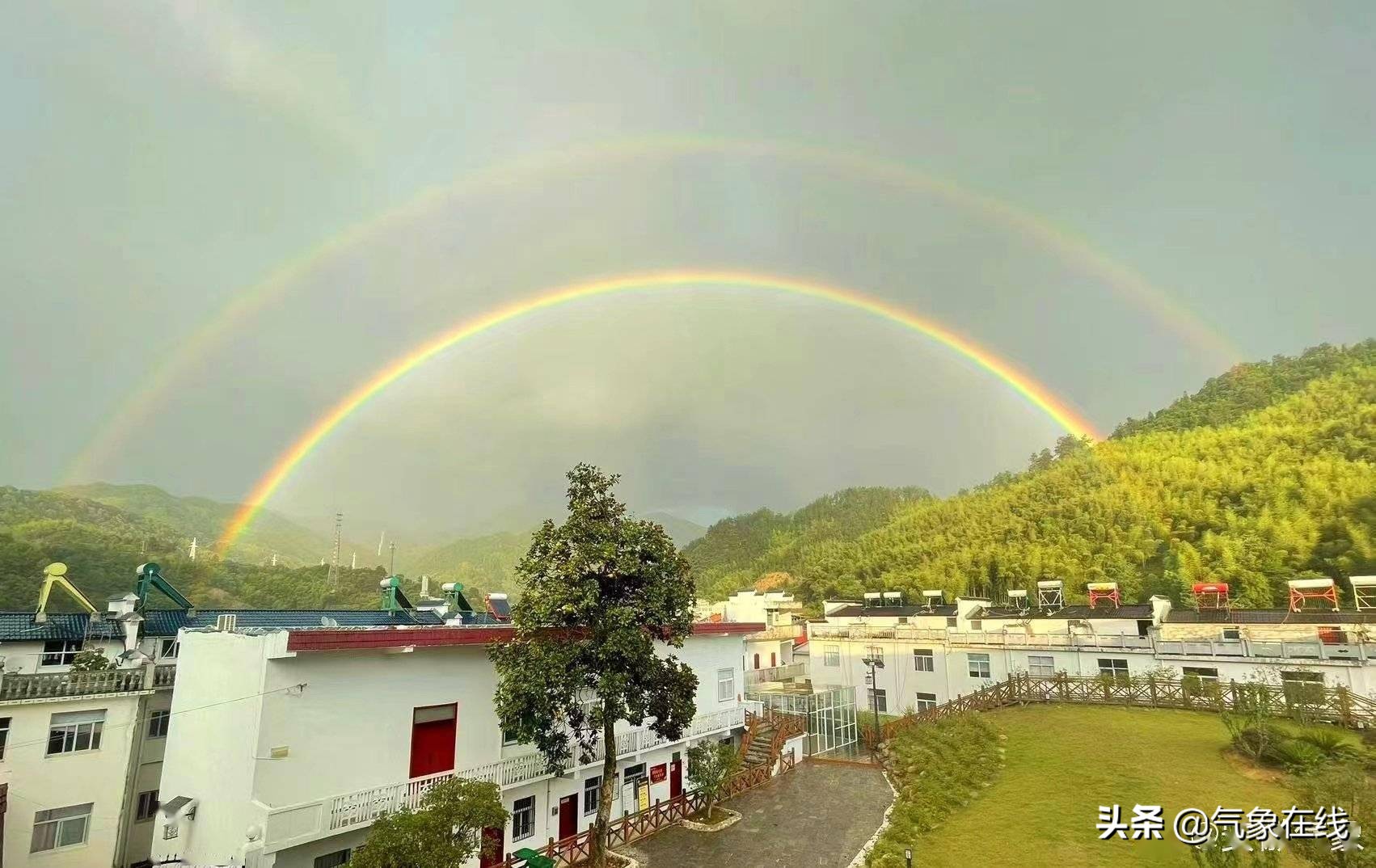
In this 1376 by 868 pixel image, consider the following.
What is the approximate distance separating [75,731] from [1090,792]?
27.6 meters

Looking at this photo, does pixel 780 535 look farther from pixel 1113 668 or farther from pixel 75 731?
pixel 75 731

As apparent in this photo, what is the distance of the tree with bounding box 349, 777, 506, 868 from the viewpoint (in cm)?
1214

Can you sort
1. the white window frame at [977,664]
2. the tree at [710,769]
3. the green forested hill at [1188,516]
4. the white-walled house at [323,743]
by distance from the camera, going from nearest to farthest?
the white-walled house at [323,743], the tree at [710,769], the white window frame at [977,664], the green forested hill at [1188,516]

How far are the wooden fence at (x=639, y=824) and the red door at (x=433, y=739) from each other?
3140 millimetres

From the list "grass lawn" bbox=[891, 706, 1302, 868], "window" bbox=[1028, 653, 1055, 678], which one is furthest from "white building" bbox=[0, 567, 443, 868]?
"window" bbox=[1028, 653, 1055, 678]

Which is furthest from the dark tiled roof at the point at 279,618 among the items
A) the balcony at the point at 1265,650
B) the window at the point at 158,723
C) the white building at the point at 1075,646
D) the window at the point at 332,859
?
the balcony at the point at 1265,650

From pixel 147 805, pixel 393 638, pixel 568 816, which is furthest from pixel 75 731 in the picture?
pixel 568 816

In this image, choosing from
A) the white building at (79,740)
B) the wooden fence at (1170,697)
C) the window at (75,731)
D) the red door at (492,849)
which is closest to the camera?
the red door at (492,849)

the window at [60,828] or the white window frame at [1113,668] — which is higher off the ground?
the white window frame at [1113,668]

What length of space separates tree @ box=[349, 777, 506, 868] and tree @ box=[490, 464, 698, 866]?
2018 mm

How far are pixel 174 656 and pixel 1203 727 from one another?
3492 centimetres

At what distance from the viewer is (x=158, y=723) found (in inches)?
787

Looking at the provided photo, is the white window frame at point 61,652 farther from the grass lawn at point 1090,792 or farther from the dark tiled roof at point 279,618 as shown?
the grass lawn at point 1090,792

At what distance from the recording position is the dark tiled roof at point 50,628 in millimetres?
20156
